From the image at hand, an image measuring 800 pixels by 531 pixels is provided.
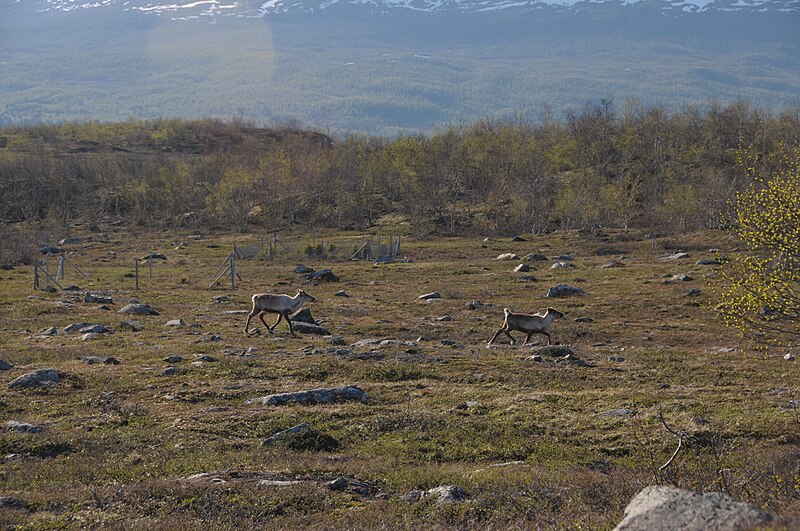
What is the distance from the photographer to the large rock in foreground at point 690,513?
7.24 m

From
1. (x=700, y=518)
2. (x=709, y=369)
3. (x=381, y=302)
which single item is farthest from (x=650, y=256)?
(x=700, y=518)

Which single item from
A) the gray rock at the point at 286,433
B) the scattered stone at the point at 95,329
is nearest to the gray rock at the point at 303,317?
the scattered stone at the point at 95,329

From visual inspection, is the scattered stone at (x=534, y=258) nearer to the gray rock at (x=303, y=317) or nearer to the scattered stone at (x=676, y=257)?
the scattered stone at (x=676, y=257)

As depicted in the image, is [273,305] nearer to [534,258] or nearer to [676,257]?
[534,258]

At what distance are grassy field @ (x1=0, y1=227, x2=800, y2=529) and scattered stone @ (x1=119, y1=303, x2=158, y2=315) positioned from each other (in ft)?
2.71

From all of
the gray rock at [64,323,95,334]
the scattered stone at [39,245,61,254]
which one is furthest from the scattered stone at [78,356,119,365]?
the scattered stone at [39,245,61,254]

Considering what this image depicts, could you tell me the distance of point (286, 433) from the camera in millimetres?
15992

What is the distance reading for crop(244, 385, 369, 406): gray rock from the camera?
19083 millimetres

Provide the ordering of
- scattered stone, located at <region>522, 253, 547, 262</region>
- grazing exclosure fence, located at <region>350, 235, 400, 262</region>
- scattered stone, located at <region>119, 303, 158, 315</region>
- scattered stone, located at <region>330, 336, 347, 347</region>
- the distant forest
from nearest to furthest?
scattered stone, located at <region>330, 336, 347, 347</region>
scattered stone, located at <region>119, 303, 158, 315</region>
scattered stone, located at <region>522, 253, 547, 262</region>
grazing exclosure fence, located at <region>350, 235, 400, 262</region>
the distant forest

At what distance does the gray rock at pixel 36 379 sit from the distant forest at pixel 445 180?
238ft

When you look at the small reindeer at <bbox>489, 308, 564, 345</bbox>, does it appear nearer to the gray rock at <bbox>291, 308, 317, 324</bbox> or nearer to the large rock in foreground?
the gray rock at <bbox>291, 308, 317, 324</bbox>

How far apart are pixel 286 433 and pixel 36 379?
8.76 m

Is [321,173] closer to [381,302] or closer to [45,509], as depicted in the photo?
[381,302]

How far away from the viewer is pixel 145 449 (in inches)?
586
